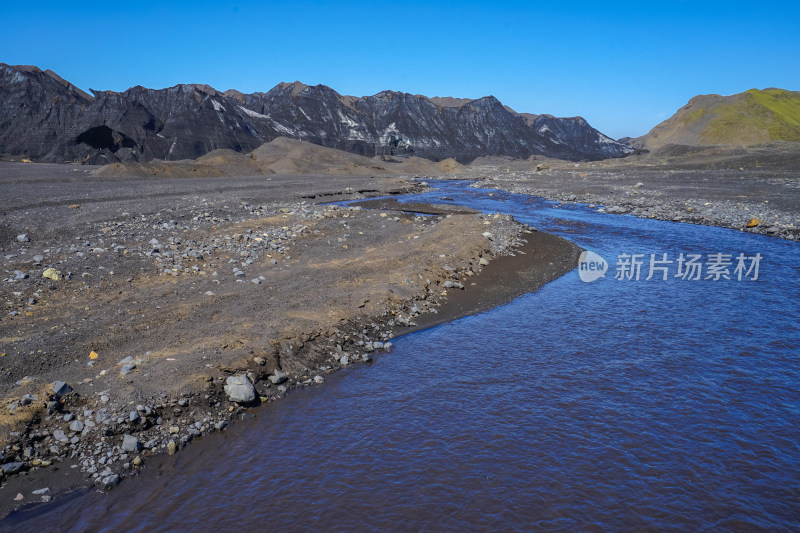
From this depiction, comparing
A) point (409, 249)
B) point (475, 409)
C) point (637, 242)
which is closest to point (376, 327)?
point (475, 409)

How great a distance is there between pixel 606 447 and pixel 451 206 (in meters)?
29.8

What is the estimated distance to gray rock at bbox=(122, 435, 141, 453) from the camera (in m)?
6.68

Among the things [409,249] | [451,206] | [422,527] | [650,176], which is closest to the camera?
[422,527]

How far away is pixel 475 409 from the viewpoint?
8.02 m

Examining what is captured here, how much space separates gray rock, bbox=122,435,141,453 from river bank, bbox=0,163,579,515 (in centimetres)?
2

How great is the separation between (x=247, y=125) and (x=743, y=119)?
93.3 meters

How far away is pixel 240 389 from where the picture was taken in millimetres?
8016

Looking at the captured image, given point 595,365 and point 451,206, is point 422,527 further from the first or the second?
point 451,206

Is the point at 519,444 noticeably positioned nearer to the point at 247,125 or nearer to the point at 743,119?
the point at 247,125

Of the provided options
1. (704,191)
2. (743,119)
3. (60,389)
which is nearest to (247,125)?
(704,191)

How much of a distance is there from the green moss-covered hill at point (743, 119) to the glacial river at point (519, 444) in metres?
84.8

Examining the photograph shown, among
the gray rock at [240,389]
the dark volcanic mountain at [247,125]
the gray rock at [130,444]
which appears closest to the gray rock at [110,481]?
the gray rock at [130,444]

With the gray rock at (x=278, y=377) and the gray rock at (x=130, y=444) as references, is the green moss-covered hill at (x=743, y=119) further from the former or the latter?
the gray rock at (x=130, y=444)

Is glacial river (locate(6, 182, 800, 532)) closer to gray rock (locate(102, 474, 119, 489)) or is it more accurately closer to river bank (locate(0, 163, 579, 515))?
gray rock (locate(102, 474, 119, 489))
